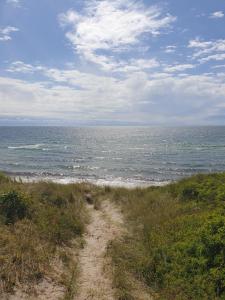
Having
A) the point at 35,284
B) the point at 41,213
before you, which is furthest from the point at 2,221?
the point at 35,284

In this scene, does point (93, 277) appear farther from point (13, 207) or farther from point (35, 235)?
point (13, 207)

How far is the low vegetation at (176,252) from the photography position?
783 centimetres

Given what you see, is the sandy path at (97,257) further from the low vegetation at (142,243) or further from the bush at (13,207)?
the bush at (13,207)

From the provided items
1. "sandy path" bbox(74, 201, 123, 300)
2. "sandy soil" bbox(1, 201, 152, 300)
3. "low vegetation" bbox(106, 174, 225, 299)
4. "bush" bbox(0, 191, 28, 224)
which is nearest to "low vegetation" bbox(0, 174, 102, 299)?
"bush" bbox(0, 191, 28, 224)

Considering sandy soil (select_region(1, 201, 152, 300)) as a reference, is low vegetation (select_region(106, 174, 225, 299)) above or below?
above

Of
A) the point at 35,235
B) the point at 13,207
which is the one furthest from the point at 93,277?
the point at 13,207

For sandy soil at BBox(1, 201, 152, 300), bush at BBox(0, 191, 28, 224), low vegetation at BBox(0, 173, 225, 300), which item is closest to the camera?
sandy soil at BBox(1, 201, 152, 300)

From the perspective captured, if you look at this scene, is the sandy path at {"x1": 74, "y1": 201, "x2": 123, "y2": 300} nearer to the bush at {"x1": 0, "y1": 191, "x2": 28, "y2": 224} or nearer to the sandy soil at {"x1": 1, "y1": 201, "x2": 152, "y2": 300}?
the sandy soil at {"x1": 1, "y1": 201, "x2": 152, "y2": 300}

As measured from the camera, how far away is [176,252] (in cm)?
926

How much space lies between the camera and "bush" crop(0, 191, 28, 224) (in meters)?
12.2

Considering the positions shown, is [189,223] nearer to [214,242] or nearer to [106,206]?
[214,242]

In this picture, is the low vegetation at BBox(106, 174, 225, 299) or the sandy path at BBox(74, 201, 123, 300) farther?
the sandy path at BBox(74, 201, 123, 300)

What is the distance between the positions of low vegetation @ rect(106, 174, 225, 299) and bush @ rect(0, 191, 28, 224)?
4150 millimetres

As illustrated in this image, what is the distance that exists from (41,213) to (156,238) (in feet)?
16.9
